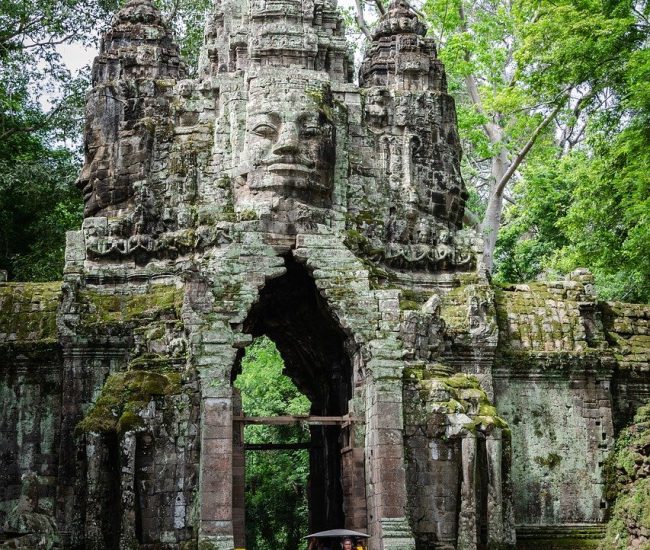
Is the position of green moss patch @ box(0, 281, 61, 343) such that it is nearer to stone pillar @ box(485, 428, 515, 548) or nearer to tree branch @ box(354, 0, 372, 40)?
stone pillar @ box(485, 428, 515, 548)

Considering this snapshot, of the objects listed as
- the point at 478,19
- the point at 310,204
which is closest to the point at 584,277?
the point at 310,204

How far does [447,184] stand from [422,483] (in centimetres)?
691

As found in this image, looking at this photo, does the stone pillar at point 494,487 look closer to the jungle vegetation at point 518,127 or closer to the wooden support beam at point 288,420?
the wooden support beam at point 288,420

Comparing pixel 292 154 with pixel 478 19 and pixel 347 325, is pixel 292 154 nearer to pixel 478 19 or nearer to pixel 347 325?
pixel 347 325

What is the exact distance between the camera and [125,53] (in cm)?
2242

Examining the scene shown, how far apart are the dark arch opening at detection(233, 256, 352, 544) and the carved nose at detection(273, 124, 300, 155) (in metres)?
2.09

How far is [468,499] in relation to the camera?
1722 cm

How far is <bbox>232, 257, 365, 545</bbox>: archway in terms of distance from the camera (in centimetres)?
1788

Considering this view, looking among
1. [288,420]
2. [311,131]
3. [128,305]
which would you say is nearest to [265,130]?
[311,131]

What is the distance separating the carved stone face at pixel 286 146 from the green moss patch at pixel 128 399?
13.0 feet

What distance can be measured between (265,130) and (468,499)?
7.08 metres

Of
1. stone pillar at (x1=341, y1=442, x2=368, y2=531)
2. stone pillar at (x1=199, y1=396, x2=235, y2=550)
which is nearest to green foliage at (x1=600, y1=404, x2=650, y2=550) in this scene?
stone pillar at (x1=341, y1=442, x2=368, y2=531)

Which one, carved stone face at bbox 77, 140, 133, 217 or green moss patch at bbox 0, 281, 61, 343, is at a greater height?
carved stone face at bbox 77, 140, 133, 217

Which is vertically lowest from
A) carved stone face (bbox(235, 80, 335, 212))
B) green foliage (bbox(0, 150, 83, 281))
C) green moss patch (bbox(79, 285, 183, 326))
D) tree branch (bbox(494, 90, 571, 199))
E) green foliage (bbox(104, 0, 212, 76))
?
green moss patch (bbox(79, 285, 183, 326))
